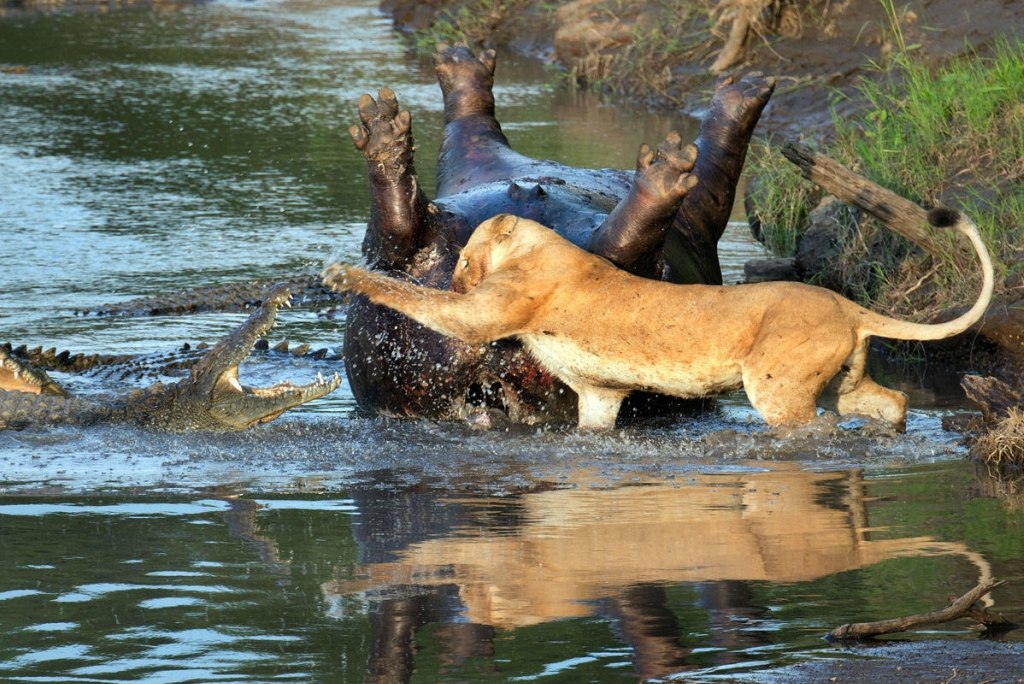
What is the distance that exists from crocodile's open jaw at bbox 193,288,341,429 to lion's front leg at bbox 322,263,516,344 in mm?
606

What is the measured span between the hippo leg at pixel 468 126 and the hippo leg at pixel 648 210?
5.18 ft

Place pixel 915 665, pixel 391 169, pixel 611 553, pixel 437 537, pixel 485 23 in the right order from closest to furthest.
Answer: pixel 915 665 → pixel 611 553 → pixel 437 537 → pixel 391 169 → pixel 485 23

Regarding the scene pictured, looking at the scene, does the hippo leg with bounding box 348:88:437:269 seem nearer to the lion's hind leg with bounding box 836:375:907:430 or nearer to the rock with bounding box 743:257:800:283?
the lion's hind leg with bounding box 836:375:907:430

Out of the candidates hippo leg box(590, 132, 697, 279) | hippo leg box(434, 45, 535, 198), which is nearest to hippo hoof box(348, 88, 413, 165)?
hippo leg box(590, 132, 697, 279)

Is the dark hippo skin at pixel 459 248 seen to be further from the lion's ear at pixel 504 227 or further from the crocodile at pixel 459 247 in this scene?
the lion's ear at pixel 504 227

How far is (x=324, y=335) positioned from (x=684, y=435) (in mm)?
→ 2674

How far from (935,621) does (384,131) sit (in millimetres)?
3548

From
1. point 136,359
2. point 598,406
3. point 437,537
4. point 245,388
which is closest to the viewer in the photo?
point 437,537

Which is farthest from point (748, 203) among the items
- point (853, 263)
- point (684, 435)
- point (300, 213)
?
point (684, 435)

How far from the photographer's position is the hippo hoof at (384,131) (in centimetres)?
689

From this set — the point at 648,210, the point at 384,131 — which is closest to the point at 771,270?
the point at 648,210

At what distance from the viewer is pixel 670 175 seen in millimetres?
6574

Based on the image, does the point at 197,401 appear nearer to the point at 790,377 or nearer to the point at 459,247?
the point at 459,247

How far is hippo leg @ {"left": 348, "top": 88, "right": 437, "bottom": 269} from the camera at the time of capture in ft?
22.6
